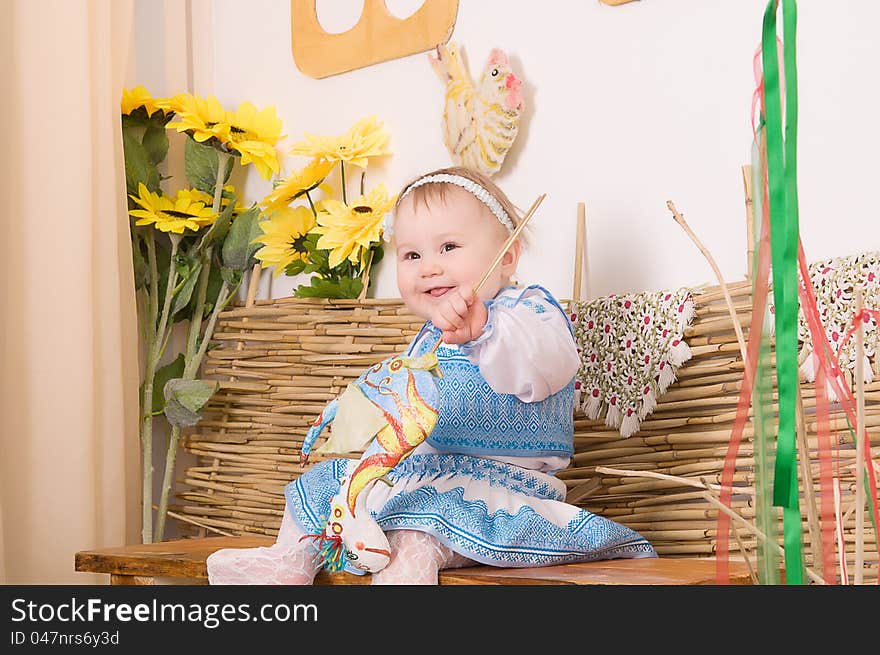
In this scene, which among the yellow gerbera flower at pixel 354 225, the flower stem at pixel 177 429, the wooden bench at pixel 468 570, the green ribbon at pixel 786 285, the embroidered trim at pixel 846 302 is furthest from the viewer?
the flower stem at pixel 177 429

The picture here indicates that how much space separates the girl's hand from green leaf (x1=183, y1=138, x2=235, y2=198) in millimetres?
784

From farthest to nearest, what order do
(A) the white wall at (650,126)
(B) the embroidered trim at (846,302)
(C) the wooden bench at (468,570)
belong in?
(A) the white wall at (650,126), (B) the embroidered trim at (846,302), (C) the wooden bench at (468,570)

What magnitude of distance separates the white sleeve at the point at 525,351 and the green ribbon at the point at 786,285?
524mm

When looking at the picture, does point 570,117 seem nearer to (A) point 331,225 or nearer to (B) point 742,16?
(B) point 742,16

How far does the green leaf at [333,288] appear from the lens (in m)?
1.54

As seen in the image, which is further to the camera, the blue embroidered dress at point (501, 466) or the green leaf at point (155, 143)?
the green leaf at point (155, 143)

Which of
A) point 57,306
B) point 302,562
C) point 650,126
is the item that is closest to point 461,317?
point 302,562

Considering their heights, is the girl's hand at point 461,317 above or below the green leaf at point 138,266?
below

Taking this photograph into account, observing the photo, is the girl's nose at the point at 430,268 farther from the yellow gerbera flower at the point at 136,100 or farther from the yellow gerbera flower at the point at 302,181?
the yellow gerbera flower at the point at 136,100

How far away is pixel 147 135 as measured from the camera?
1.68 meters

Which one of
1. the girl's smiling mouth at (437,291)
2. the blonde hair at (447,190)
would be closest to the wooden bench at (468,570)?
the girl's smiling mouth at (437,291)

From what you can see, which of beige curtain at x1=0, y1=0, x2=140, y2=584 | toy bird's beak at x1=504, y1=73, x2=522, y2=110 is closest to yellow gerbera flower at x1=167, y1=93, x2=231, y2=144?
beige curtain at x1=0, y1=0, x2=140, y2=584

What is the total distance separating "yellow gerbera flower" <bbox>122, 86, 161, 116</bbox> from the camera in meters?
1.63
